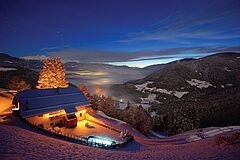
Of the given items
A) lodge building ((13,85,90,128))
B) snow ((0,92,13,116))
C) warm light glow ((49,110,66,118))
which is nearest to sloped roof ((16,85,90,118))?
lodge building ((13,85,90,128))

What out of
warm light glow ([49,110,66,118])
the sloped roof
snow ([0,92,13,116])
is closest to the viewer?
the sloped roof

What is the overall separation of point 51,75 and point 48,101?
12963mm

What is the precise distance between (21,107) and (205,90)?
17009 cm

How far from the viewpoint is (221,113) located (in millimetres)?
79125

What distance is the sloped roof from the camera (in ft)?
89.3

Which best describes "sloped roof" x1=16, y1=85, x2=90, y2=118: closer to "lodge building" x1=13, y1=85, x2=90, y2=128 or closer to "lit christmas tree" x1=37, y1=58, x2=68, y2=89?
"lodge building" x1=13, y1=85, x2=90, y2=128

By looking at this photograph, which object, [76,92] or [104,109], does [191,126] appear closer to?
[104,109]

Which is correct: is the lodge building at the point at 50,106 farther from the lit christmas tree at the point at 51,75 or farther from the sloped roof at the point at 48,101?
the lit christmas tree at the point at 51,75

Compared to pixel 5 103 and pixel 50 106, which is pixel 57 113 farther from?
pixel 5 103

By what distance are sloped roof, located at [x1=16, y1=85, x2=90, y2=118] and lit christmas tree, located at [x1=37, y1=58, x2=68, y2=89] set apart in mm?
8652

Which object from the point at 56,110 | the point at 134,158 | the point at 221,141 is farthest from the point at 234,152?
the point at 56,110

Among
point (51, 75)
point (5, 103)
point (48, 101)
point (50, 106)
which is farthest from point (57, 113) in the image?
point (51, 75)

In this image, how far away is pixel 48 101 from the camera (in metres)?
30.0

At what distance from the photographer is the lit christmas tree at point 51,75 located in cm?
4128
